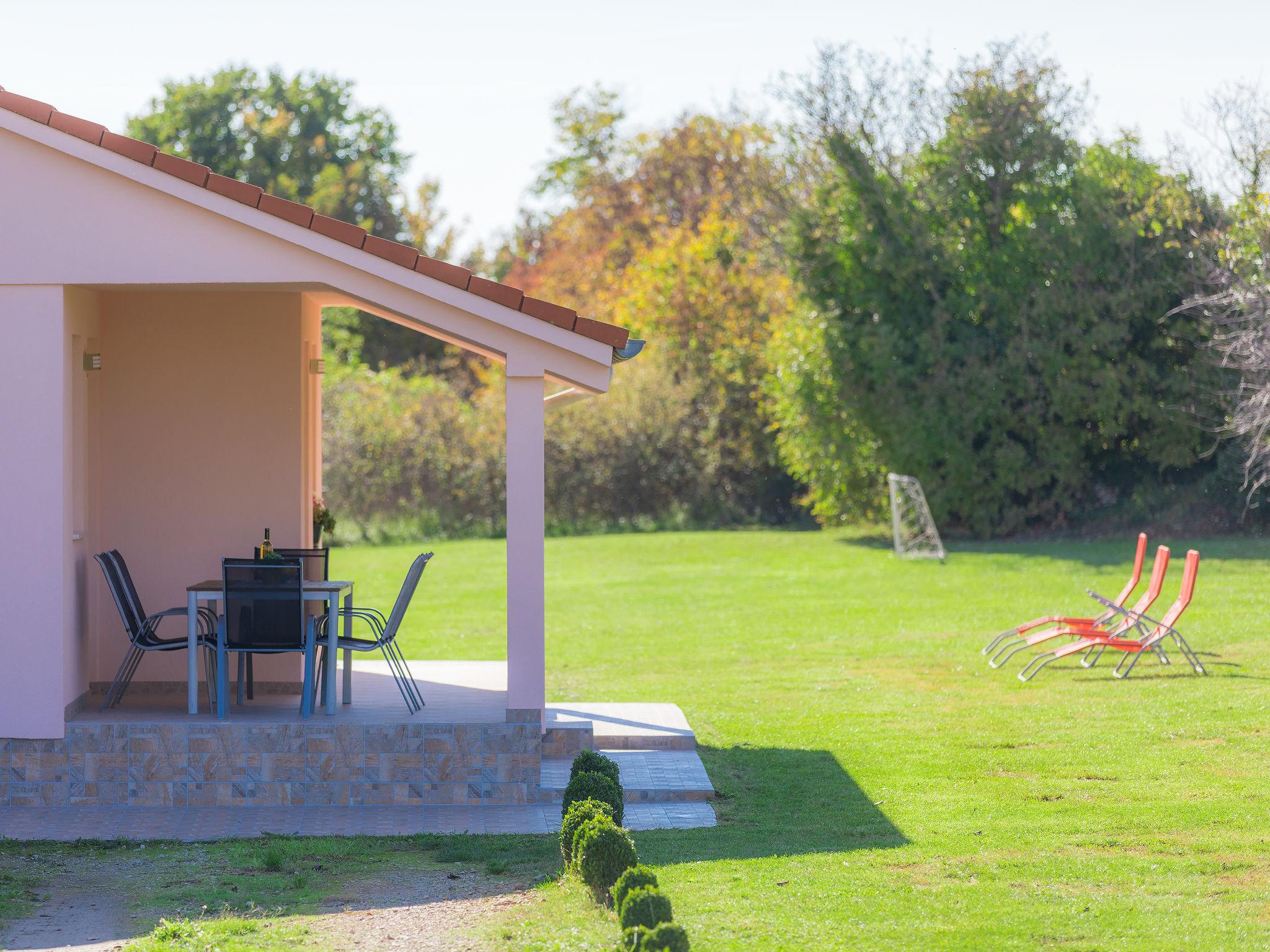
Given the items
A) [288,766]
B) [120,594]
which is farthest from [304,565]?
[288,766]

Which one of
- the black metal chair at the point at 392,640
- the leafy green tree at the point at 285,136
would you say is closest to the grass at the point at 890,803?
the black metal chair at the point at 392,640

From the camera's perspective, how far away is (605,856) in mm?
5797

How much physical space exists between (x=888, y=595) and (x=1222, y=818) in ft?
33.9

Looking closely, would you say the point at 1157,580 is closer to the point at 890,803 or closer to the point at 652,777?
the point at 890,803

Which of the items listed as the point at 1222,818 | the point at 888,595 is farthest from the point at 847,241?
the point at 1222,818

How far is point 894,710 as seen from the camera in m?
10.6

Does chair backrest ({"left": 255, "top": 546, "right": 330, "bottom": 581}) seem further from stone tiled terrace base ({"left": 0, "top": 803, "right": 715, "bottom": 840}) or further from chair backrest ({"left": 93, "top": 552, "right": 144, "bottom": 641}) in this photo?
stone tiled terrace base ({"left": 0, "top": 803, "right": 715, "bottom": 840})

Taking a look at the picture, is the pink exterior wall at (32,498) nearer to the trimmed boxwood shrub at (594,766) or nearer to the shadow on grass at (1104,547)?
the trimmed boxwood shrub at (594,766)

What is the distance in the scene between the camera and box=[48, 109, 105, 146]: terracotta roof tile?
7633mm

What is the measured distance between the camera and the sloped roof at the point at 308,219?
7.65 meters

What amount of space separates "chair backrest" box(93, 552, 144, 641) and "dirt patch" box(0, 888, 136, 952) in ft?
7.71

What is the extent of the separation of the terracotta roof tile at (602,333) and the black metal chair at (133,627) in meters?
2.96

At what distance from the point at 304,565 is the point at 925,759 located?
4370 mm

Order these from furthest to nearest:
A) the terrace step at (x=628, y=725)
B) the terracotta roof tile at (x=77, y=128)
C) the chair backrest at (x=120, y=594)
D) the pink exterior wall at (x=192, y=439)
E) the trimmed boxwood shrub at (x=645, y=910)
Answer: the pink exterior wall at (x=192, y=439)
the terrace step at (x=628, y=725)
the chair backrest at (x=120, y=594)
the terracotta roof tile at (x=77, y=128)
the trimmed boxwood shrub at (x=645, y=910)
